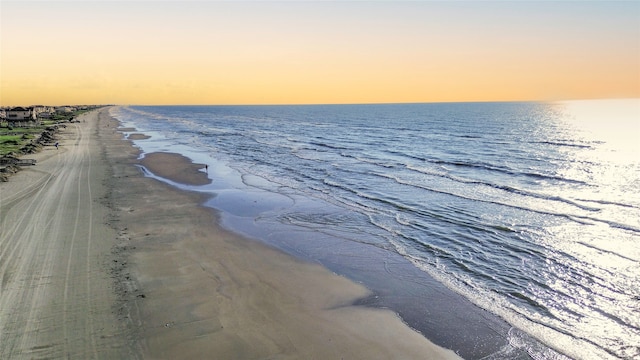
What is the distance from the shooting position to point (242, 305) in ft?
40.7

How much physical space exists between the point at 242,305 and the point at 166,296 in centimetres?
261

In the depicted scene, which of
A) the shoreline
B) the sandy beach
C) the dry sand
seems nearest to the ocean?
the shoreline

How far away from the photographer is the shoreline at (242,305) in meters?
10.3

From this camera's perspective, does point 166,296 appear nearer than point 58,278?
Yes

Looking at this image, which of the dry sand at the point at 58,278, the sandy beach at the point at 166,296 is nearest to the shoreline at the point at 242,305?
the sandy beach at the point at 166,296

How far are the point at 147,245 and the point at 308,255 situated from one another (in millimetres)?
7147

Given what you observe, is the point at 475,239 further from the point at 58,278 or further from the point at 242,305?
the point at 58,278

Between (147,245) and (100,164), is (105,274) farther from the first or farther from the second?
(100,164)

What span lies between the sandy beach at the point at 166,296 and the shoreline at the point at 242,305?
4cm

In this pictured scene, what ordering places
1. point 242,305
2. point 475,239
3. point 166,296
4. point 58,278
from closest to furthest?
point 242,305 < point 166,296 < point 58,278 < point 475,239

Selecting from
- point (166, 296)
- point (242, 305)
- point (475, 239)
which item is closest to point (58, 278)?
point (166, 296)

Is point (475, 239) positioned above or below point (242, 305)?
below

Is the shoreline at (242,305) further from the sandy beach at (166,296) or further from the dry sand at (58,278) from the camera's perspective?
the dry sand at (58,278)

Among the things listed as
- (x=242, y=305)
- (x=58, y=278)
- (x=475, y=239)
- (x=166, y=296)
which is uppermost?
(x=58, y=278)
